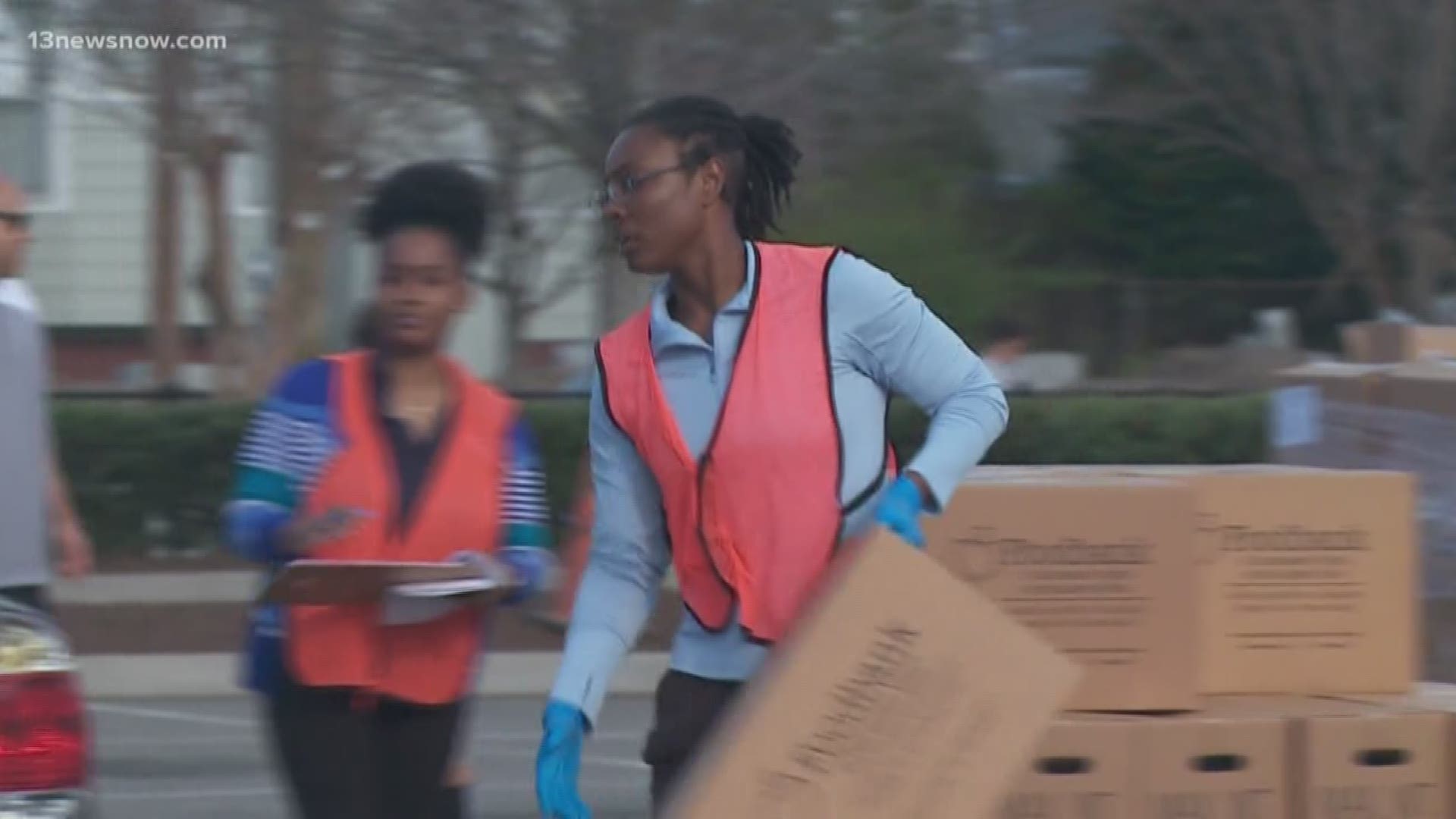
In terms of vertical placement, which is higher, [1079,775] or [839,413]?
[839,413]

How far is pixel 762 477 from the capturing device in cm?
355

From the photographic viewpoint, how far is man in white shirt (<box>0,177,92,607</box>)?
16.8 ft

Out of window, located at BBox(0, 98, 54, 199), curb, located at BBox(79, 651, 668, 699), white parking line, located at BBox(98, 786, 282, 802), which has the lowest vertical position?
white parking line, located at BBox(98, 786, 282, 802)

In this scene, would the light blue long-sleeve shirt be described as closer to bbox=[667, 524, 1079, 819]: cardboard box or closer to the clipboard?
bbox=[667, 524, 1079, 819]: cardboard box

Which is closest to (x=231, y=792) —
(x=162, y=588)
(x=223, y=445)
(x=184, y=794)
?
(x=184, y=794)

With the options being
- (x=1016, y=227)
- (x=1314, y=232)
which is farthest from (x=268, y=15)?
(x=1314, y=232)

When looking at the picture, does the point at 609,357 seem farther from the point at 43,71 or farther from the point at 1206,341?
the point at 1206,341

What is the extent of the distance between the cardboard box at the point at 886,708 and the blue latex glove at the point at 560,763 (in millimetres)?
286

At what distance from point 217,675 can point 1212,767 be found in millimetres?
8647

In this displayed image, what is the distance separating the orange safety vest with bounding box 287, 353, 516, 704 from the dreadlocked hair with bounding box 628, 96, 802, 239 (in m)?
0.72

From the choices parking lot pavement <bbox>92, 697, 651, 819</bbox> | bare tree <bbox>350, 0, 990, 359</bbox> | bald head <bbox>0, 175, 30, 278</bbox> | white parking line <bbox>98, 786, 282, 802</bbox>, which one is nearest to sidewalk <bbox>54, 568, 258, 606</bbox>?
parking lot pavement <bbox>92, 697, 651, 819</bbox>

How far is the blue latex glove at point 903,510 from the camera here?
3459 mm

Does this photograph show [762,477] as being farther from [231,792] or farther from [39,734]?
[231,792]

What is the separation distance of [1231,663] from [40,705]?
1958mm
